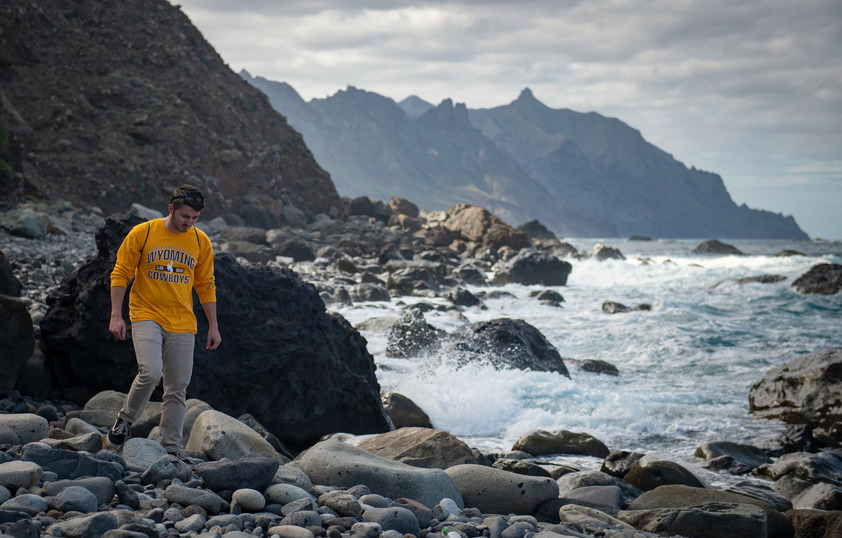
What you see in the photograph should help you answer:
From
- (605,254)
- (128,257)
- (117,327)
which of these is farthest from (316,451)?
(605,254)

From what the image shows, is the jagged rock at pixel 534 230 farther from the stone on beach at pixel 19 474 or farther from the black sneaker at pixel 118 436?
the stone on beach at pixel 19 474

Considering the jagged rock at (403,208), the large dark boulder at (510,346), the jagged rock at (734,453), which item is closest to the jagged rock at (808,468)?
the jagged rock at (734,453)

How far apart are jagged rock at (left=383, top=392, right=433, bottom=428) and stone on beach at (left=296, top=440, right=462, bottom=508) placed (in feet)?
10.2

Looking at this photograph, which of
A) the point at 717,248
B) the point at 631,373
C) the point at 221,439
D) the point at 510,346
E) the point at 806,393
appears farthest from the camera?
the point at 717,248

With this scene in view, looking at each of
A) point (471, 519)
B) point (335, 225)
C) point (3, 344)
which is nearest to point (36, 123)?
point (335, 225)

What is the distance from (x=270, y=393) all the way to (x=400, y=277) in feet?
47.3

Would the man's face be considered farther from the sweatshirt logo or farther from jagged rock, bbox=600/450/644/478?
jagged rock, bbox=600/450/644/478

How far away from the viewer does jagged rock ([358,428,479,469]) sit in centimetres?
570

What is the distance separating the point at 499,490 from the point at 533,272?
73.8 ft

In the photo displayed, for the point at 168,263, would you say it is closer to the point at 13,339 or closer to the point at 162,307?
the point at 162,307

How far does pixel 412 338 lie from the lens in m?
11.4

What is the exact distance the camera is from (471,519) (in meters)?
Answer: 4.25

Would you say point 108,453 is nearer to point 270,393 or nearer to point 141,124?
point 270,393

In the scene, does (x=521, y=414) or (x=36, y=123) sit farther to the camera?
(x=36, y=123)
